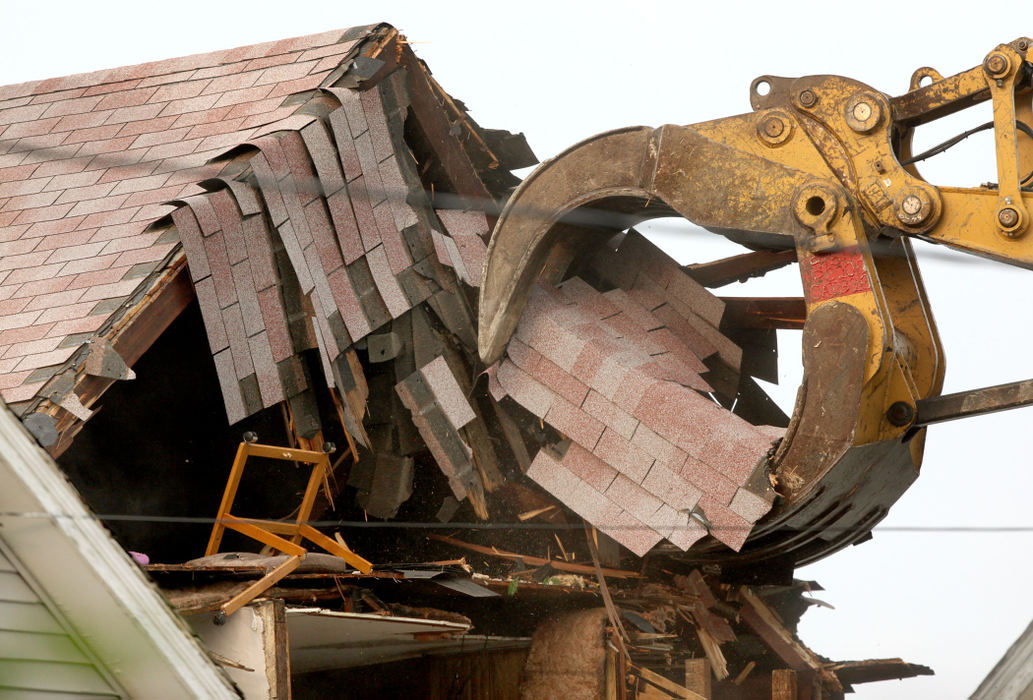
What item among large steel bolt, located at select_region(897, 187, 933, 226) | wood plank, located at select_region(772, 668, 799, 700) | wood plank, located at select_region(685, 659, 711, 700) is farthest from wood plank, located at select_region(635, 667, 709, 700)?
large steel bolt, located at select_region(897, 187, 933, 226)

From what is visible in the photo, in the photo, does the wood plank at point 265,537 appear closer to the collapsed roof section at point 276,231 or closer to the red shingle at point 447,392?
the collapsed roof section at point 276,231

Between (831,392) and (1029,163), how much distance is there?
1872 millimetres

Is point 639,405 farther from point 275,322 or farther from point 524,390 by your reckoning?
point 275,322

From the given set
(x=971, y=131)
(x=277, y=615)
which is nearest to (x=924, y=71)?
(x=971, y=131)

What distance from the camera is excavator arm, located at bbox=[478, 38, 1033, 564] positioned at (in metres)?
7.96

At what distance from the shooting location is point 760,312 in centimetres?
1092

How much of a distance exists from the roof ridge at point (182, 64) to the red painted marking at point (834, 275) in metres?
4.52

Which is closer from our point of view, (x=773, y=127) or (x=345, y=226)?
(x=773, y=127)

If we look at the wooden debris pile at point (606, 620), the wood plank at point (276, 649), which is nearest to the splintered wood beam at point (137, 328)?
the wooden debris pile at point (606, 620)

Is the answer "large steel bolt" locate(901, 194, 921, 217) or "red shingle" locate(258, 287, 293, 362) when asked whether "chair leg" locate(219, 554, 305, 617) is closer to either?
"red shingle" locate(258, 287, 293, 362)

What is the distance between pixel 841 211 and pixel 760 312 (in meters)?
2.84

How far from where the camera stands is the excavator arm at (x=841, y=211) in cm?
796

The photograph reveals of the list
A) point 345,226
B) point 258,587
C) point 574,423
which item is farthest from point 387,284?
point 258,587

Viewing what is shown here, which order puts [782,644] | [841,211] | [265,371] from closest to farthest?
[841,211], [265,371], [782,644]
